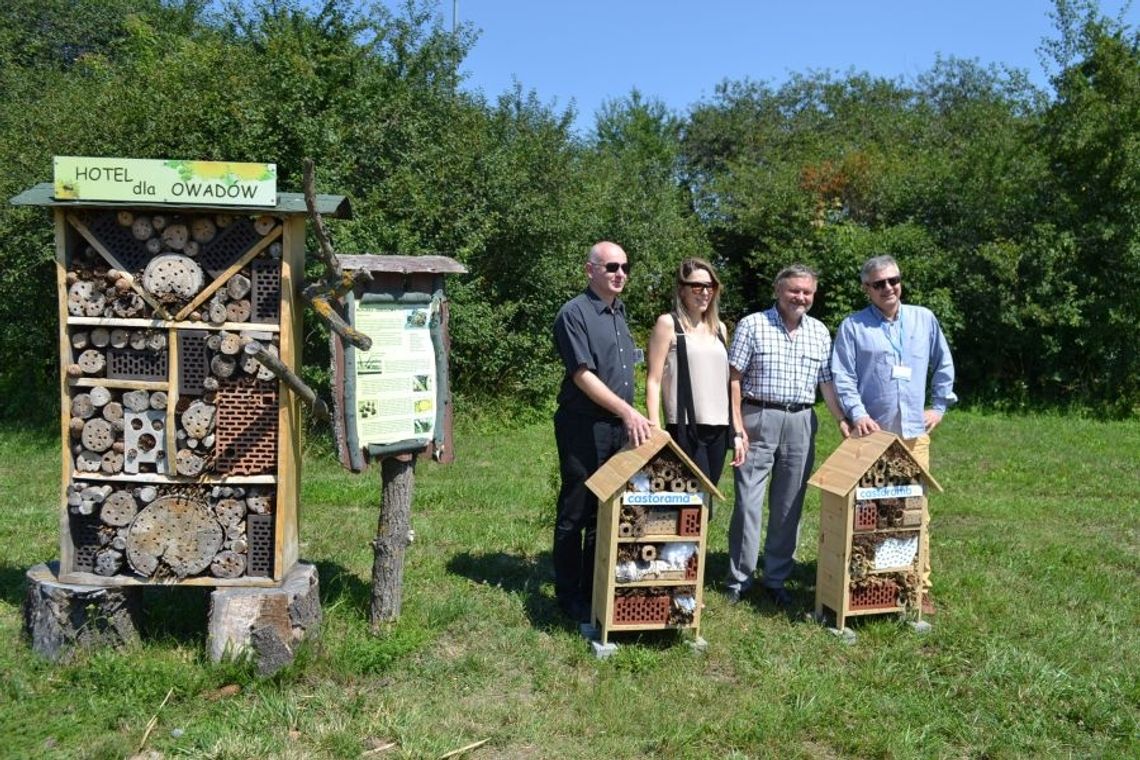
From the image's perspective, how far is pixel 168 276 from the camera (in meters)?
4.32

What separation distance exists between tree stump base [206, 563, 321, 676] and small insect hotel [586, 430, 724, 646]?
4.84 feet

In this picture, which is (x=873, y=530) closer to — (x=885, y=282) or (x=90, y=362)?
(x=885, y=282)

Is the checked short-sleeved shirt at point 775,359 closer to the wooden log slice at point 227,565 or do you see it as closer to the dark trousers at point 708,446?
the dark trousers at point 708,446

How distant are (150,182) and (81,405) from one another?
1.09m

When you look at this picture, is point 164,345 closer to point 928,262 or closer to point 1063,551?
point 1063,551

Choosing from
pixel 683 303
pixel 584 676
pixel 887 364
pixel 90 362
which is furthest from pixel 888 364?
pixel 90 362

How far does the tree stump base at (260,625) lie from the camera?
13.8 ft

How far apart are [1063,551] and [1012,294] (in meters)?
8.45

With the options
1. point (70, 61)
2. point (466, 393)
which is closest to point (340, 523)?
point (466, 393)

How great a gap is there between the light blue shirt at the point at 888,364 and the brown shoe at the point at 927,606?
38.4 inches

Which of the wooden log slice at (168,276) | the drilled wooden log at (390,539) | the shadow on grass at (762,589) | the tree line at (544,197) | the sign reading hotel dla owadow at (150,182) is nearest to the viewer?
the sign reading hotel dla owadow at (150,182)

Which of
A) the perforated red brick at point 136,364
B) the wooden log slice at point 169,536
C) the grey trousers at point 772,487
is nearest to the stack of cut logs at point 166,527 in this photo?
the wooden log slice at point 169,536

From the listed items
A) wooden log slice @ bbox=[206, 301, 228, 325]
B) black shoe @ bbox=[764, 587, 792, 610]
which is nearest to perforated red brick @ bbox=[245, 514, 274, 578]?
wooden log slice @ bbox=[206, 301, 228, 325]

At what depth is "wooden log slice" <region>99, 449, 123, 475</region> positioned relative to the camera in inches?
173
